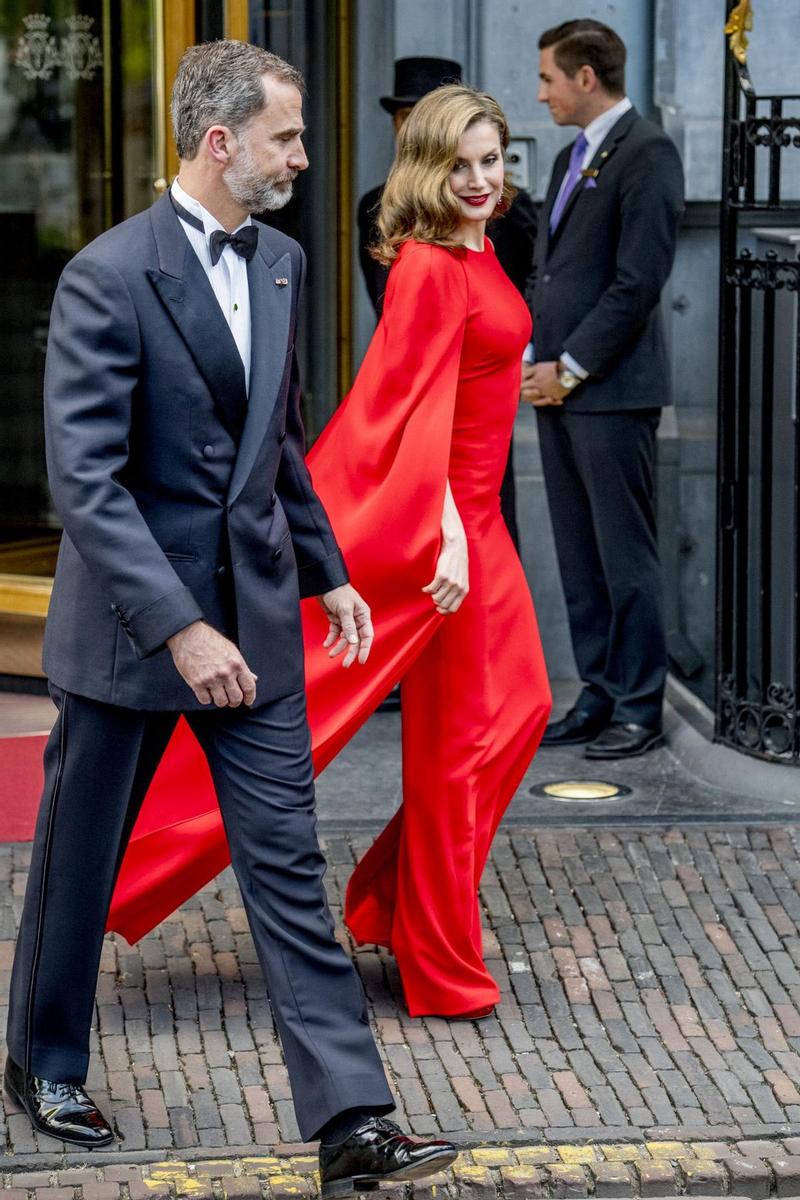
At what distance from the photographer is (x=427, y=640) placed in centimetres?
470

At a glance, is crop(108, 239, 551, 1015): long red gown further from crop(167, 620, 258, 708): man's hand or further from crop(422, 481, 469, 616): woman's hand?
Answer: crop(167, 620, 258, 708): man's hand

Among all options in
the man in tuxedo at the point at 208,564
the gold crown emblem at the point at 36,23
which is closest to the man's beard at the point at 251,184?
the man in tuxedo at the point at 208,564

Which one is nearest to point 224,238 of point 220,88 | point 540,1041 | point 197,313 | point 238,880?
point 197,313

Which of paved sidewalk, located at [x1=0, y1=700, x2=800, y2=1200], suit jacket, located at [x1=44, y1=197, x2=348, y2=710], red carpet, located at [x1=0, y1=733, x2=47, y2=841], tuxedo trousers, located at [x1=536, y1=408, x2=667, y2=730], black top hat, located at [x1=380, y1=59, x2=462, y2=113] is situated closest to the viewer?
suit jacket, located at [x1=44, y1=197, x2=348, y2=710]

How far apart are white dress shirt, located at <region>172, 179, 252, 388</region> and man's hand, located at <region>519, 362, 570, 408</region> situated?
3038 millimetres

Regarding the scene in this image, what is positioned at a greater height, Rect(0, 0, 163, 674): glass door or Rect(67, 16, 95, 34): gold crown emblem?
Rect(67, 16, 95, 34): gold crown emblem

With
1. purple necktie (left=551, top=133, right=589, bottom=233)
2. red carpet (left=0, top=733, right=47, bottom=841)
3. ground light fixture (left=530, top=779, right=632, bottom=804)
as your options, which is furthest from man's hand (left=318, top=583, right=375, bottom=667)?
purple necktie (left=551, top=133, right=589, bottom=233)

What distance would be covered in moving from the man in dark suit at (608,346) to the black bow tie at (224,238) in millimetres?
3000

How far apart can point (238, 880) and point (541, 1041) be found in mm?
1084

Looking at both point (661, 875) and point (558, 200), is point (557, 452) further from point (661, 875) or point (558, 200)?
point (661, 875)

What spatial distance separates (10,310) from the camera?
26.9 feet

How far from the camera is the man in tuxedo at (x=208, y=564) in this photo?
12.1 ft

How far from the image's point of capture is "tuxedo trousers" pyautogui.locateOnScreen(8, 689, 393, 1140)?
385cm

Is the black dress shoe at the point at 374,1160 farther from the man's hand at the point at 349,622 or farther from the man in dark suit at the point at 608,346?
the man in dark suit at the point at 608,346
